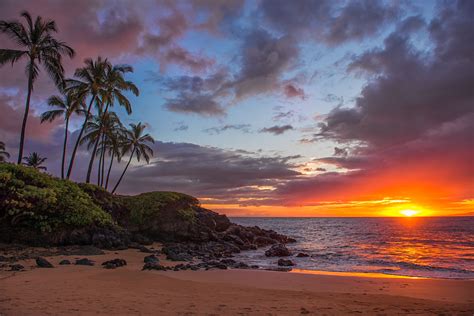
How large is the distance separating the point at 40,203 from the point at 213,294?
50.6ft

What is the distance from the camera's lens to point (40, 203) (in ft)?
67.2

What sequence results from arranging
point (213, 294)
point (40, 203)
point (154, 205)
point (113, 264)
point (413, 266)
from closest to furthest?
point (213, 294) → point (113, 264) → point (40, 203) → point (413, 266) → point (154, 205)

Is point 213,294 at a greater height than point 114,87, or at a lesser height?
lesser

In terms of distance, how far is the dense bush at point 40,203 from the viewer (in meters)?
19.6

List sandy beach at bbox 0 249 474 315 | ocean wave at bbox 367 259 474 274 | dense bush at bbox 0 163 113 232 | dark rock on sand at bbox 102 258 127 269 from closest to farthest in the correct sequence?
1. sandy beach at bbox 0 249 474 315
2. dark rock on sand at bbox 102 258 127 269
3. dense bush at bbox 0 163 113 232
4. ocean wave at bbox 367 259 474 274

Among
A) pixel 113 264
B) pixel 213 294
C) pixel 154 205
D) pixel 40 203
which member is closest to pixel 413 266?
pixel 213 294

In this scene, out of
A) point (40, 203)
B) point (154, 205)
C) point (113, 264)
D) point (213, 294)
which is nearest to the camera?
point (213, 294)

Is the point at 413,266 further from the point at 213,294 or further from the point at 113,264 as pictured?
the point at 113,264

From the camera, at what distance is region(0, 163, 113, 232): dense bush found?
19578 mm

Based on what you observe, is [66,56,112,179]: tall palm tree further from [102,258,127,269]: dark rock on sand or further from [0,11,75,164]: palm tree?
[102,258,127,269]: dark rock on sand

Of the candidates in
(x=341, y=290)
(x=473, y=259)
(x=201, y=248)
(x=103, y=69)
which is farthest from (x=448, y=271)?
(x=103, y=69)

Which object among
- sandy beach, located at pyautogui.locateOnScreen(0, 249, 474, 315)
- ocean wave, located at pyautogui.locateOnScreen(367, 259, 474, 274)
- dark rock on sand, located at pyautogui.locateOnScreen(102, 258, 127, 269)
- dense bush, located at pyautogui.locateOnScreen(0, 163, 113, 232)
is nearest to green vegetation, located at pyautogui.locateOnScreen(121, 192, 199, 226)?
dense bush, located at pyautogui.locateOnScreen(0, 163, 113, 232)

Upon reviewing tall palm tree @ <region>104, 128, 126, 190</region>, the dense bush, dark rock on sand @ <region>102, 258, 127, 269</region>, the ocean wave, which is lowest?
the ocean wave

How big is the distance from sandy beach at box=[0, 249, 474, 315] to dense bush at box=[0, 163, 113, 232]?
5.98 metres
